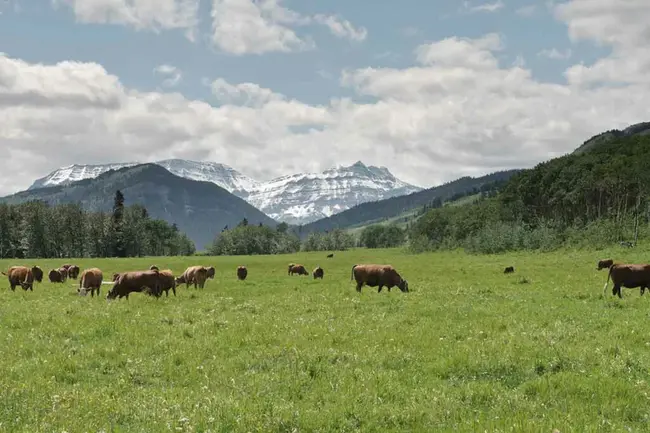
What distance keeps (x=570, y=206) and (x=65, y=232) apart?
14216cm

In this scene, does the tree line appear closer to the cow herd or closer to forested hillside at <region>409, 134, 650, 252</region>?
forested hillside at <region>409, 134, 650, 252</region>

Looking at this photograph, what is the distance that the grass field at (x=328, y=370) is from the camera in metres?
8.77

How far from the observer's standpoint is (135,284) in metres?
30.4

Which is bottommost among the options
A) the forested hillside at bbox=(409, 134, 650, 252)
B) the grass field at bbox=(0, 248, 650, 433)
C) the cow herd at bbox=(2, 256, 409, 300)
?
the grass field at bbox=(0, 248, 650, 433)

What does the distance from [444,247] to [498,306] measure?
4713 inches

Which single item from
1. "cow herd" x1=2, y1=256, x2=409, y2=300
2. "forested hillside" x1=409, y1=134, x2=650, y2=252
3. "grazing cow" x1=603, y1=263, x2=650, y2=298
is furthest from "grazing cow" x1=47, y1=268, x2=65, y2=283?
"forested hillside" x1=409, y1=134, x2=650, y2=252

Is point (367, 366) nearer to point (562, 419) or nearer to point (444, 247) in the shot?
point (562, 419)

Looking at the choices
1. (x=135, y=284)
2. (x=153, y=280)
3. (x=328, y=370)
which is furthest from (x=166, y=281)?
(x=328, y=370)

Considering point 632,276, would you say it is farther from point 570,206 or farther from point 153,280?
point 570,206

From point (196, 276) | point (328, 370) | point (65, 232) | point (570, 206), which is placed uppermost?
point (65, 232)

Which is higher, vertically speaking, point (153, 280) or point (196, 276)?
point (153, 280)

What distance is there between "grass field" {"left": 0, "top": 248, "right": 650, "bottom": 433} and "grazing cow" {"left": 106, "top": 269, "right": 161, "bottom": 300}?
27.1 feet

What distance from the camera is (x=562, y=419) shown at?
27.2 feet

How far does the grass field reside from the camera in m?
8.77
